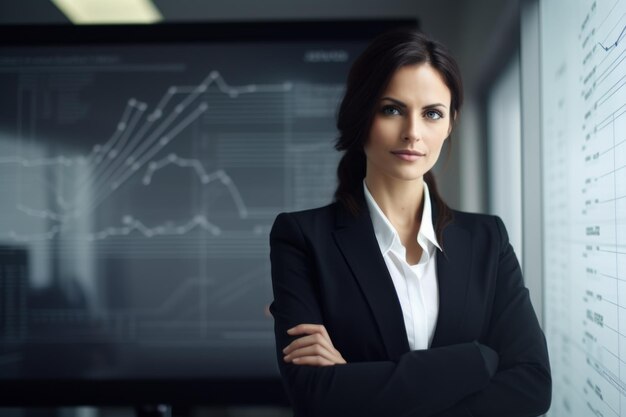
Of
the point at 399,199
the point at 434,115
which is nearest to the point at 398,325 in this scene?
the point at 399,199

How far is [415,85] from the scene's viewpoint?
86 centimetres

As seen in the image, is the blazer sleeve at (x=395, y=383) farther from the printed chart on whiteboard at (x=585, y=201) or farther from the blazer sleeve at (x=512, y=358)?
the printed chart on whiteboard at (x=585, y=201)

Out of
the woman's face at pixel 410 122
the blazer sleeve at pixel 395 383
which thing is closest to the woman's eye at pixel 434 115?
the woman's face at pixel 410 122

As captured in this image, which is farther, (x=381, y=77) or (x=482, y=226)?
(x=482, y=226)

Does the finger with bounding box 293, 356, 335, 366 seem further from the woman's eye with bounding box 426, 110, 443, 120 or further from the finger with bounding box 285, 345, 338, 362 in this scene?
the woman's eye with bounding box 426, 110, 443, 120

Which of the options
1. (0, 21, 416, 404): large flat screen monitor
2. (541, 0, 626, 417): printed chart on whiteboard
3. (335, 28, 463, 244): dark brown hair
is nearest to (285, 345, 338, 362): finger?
(335, 28, 463, 244): dark brown hair

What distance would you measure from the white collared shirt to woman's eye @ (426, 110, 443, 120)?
14 centimetres

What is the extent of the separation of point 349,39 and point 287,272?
1327mm

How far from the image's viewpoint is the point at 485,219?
0.99 meters

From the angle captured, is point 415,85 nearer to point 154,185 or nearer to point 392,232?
point 392,232

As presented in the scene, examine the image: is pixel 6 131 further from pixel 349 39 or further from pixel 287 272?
pixel 287 272

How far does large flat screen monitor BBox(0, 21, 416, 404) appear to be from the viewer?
6.79 ft

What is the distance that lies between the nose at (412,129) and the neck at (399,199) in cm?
9

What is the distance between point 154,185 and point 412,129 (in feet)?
4.76
